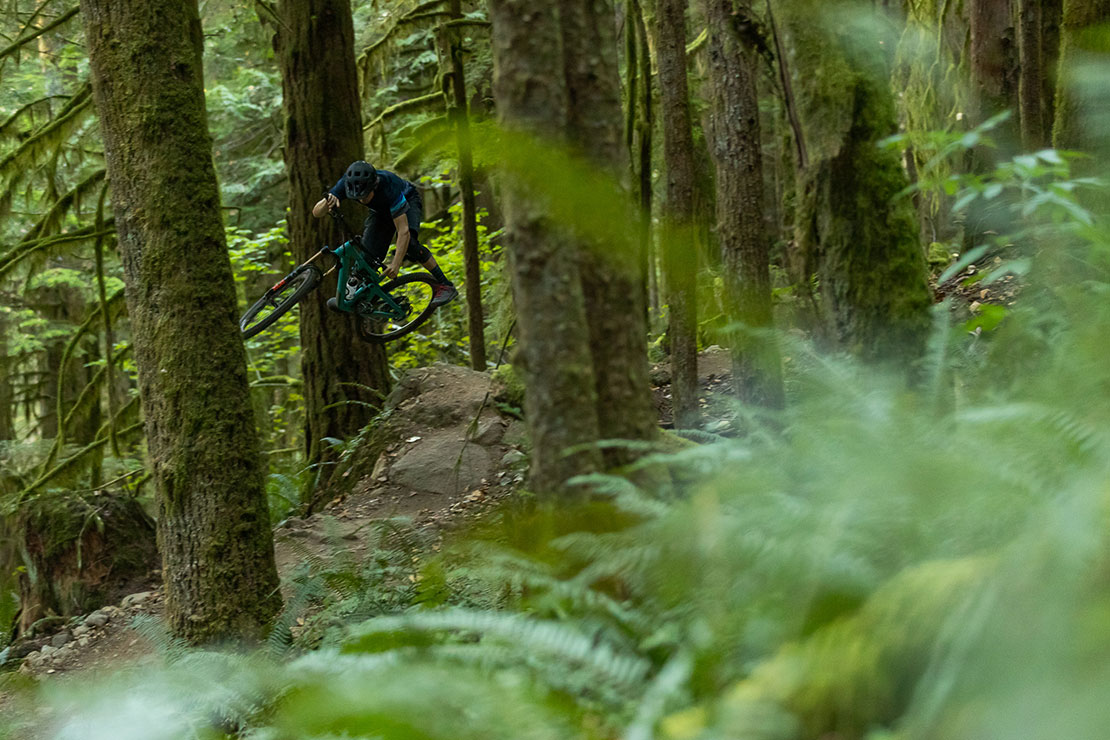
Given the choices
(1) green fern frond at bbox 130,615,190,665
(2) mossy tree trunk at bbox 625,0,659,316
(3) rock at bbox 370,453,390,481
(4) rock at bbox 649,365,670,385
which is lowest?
(3) rock at bbox 370,453,390,481

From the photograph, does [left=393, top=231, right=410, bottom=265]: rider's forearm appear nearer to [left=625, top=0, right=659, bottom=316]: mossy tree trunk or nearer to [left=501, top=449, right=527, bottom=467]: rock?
[left=501, top=449, right=527, bottom=467]: rock

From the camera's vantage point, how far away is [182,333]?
16.3 feet

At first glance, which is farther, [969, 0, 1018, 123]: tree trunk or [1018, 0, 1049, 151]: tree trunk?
[969, 0, 1018, 123]: tree trunk

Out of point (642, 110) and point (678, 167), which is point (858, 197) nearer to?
point (678, 167)

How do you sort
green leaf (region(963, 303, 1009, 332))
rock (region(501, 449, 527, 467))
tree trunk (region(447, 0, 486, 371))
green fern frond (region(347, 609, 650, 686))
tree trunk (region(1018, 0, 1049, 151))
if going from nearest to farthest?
green fern frond (region(347, 609, 650, 686)) → green leaf (region(963, 303, 1009, 332)) → rock (region(501, 449, 527, 467)) → tree trunk (region(1018, 0, 1049, 151)) → tree trunk (region(447, 0, 486, 371))

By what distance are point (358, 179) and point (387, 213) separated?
79 centimetres

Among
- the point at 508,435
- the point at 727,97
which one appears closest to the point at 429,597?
the point at 727,97

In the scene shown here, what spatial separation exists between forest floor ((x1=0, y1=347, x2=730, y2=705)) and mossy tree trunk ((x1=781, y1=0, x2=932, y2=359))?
2925 millimetres

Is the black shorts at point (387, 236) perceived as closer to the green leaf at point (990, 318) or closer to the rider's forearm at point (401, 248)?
the rider's forearm at point (401, 248)

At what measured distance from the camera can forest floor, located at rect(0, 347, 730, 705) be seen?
695 centimetres

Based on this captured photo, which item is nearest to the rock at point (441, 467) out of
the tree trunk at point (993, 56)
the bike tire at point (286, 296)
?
the bike tire at point (286, 296)

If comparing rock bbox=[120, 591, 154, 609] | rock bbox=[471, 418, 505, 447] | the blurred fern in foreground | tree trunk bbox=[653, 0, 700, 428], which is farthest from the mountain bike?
the blurred fern in foreground

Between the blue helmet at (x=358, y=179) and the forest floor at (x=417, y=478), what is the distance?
84.1 inches

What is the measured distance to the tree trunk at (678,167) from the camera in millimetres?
6738
